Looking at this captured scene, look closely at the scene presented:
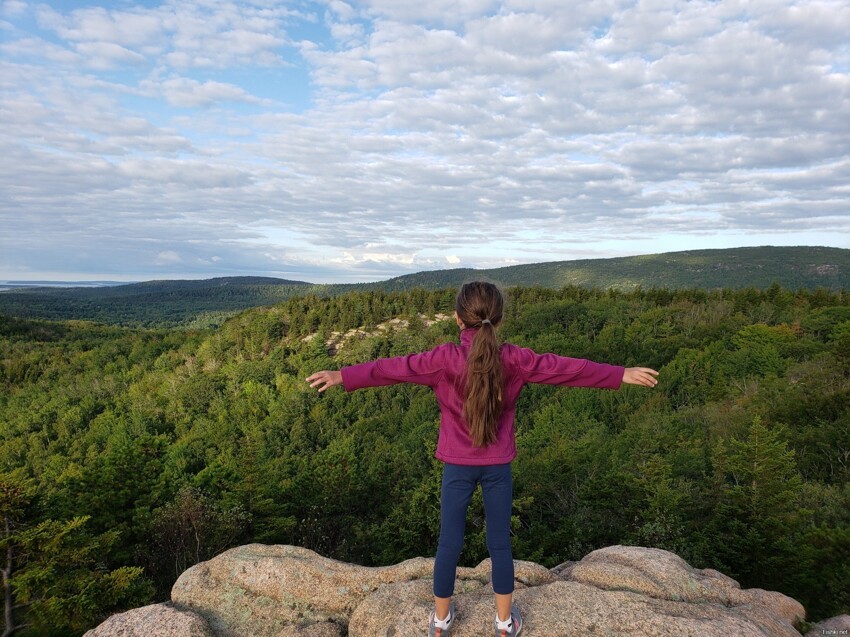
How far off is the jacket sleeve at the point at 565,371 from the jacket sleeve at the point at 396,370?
0.79 m

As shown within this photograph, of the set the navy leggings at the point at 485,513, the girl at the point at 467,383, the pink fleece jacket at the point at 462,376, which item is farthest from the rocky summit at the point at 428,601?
the pink fleece jacket at the point at 462,376

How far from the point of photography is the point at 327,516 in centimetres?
3769

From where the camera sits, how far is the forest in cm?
1848

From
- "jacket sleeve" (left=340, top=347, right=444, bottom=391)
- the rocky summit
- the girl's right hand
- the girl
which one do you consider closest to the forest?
the girl

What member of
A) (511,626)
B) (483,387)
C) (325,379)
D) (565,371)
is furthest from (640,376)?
(325,379)

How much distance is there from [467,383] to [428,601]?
2.92m

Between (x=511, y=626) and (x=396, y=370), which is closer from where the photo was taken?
(x=396, y=370)

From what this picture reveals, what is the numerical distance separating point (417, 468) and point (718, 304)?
71.1 meters

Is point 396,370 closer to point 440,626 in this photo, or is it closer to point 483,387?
point 483,387

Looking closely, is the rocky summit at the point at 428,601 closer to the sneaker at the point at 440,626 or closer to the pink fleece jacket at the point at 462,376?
the sneaker at the point at 440,626

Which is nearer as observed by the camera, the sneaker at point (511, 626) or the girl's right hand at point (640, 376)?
the girl's right hand at point (640, 376)

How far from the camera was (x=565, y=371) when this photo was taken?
4.60 m

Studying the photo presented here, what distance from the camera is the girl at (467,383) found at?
178 inches

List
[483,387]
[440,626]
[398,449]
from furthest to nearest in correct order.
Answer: [398,449]
[440,626]
[483,387]
